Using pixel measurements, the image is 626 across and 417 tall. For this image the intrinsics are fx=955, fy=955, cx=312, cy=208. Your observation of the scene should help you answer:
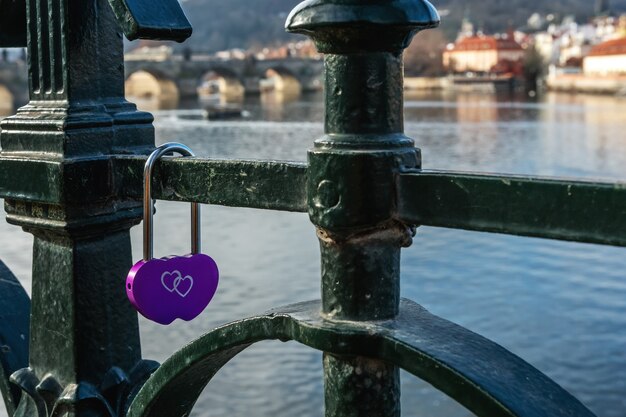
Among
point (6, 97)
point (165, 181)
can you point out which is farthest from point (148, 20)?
point (6, 97)

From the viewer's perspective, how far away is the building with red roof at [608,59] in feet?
139

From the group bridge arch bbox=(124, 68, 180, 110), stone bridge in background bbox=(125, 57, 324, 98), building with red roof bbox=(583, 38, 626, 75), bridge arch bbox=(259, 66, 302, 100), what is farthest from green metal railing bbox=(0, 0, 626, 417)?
building with red roof bbox=(583, 38, 626, 75)

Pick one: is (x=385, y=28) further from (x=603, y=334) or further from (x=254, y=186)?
(x=603, y=334)

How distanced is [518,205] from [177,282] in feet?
1.11

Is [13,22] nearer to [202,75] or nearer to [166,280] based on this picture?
[166,280]

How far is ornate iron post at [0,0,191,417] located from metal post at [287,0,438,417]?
318 mm

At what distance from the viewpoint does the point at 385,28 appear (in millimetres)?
609

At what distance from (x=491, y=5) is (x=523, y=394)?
81.7 metres

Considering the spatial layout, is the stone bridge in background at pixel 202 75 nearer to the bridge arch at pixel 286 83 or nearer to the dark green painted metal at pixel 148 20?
the bridge arch at pixel 286 83

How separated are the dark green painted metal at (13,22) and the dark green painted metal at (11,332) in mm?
244

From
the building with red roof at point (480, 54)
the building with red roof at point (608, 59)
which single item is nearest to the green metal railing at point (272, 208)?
the building with red roof at point (608, 59)

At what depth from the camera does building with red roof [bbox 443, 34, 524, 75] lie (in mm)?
55906

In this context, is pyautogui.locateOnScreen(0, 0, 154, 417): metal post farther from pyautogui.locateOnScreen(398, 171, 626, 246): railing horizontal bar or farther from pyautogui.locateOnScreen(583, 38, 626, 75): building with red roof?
pyautogui.locateOnScreen(583, 38, 626, 75): building with red roof

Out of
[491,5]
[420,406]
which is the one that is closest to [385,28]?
[420,406]
